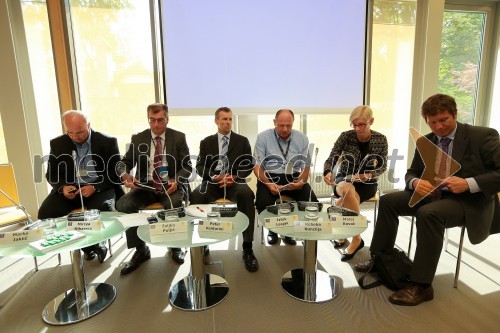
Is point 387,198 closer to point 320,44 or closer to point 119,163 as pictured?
point 320,44

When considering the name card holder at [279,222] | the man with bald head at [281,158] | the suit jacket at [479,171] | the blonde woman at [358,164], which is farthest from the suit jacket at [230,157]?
the suit jacket at [479,171]

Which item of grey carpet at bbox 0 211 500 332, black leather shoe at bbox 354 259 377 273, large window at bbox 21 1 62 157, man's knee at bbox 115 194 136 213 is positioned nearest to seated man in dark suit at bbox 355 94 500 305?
grey carpet at bbox 0 211 500 332

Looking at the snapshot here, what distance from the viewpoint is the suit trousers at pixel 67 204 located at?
7.16ft

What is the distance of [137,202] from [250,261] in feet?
3.25

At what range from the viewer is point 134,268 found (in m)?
2.15

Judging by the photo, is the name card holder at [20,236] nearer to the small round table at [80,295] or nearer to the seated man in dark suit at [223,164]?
the small round table at [80,295]

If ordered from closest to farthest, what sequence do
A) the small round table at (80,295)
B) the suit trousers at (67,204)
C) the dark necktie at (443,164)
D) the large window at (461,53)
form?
the small round table at (80,295) < the dark necktie at (443,164) < the suit trousers at (67,204) < the large window at (461,53)

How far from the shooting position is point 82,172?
229 cm

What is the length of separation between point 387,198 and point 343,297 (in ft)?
2.40

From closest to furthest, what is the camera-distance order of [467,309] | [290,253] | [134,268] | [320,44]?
[467,309] → [134,268] → [290,253] → [320,44]

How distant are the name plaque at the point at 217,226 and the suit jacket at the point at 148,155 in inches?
36.8

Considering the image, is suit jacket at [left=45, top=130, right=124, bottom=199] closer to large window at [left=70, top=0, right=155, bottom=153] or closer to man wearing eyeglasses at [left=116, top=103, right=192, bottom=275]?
man wearing eyeglasses at [left=116, top=103, right=192, bottom=275]

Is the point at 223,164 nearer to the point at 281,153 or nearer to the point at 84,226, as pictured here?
the point at 281,153

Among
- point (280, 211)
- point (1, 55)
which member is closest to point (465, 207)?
point (280, 211)
